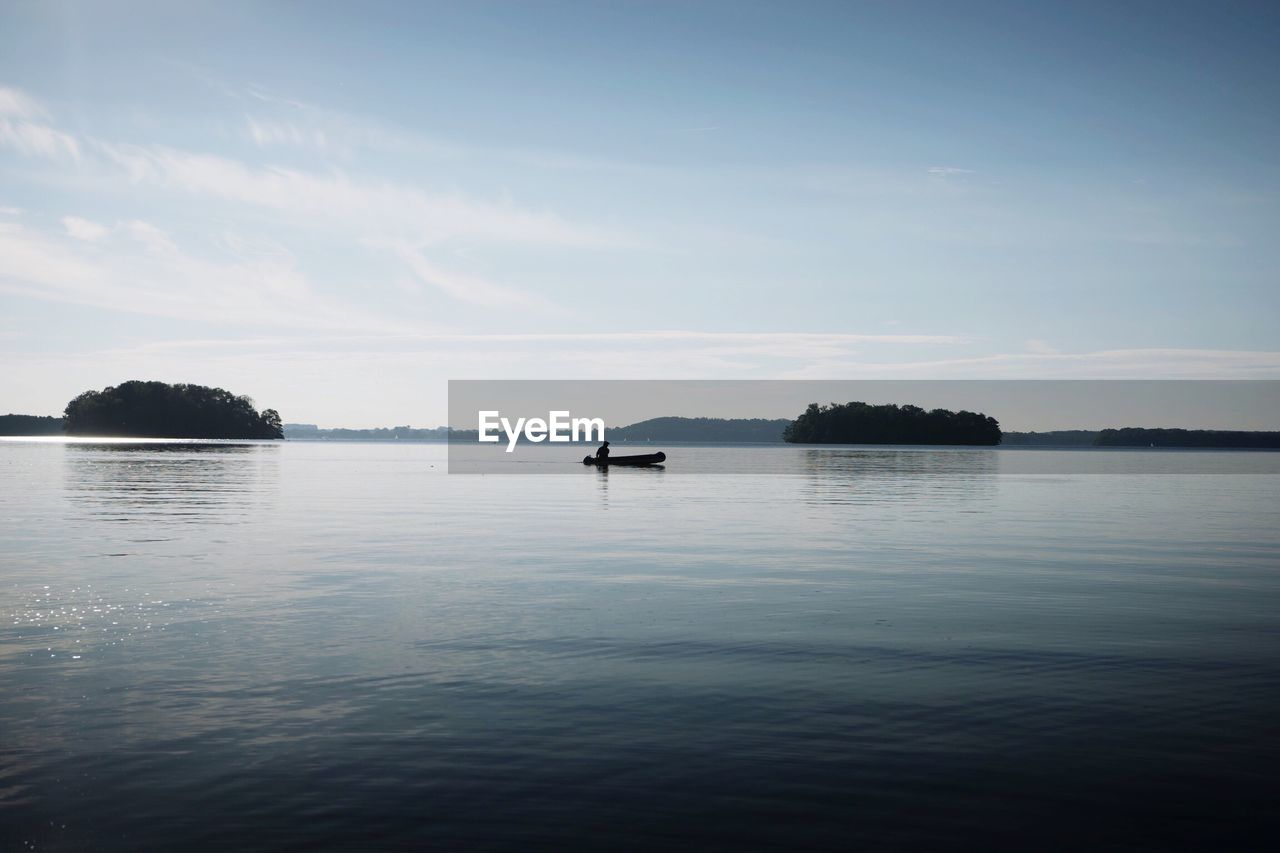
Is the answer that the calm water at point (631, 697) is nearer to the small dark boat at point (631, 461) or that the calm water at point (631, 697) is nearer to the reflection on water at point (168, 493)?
the reflection on water at point (168, 493)

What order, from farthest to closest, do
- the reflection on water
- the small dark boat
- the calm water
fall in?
the small dark boat, the reflection on water, the calm water

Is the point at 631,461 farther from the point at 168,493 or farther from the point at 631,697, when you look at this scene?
the point at 631,697

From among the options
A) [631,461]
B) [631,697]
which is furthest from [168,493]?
[631,461]

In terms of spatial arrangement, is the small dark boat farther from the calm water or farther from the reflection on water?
the calm water

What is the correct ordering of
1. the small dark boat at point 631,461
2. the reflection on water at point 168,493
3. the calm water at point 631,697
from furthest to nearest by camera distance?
1. the small dark boat at point 631,461
2. the reflection on water at point 168,493
3. the calm water at point 631,697

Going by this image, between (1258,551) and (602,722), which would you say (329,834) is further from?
(1258,551)

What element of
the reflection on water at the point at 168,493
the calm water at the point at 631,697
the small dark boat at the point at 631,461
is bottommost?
the calm water at the point at 631,697

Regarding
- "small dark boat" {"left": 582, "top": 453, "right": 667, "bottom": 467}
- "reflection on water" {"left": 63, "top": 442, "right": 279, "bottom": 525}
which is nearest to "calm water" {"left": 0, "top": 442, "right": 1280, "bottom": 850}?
"reflection on water" {"left": 63, "top": 442, "right": 279, "bottom": 525}

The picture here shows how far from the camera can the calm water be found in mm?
7730

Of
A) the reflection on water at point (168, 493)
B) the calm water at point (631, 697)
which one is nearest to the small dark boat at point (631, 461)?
the reflection on water at point (168, 493)

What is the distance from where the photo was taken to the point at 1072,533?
32.5 meters

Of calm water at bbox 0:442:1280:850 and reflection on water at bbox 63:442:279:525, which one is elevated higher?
reflection on water at bbox 63:442:279:525

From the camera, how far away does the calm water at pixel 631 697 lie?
7.73 metres

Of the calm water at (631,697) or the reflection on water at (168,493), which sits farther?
the reflection on water at (168,493)
